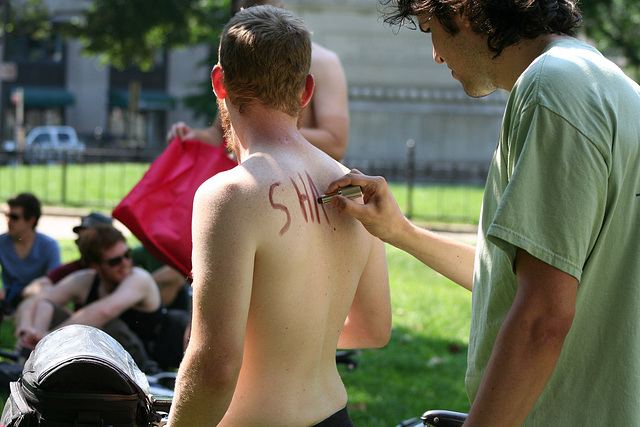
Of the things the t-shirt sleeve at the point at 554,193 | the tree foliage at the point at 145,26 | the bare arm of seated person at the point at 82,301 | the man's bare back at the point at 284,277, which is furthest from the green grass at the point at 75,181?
the t-shirt sleeve at the point at 554,193

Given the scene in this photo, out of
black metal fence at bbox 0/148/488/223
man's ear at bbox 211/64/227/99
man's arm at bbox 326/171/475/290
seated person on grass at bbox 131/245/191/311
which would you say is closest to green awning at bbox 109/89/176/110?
black metal fence at bbox 0/148/488/223

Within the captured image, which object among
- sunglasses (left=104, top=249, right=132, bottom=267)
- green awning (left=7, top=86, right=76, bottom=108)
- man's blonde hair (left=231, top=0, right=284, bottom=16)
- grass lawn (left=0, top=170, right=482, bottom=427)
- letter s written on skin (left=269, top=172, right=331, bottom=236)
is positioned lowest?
green awning (left=7, top=86, right=76, bottom=108)

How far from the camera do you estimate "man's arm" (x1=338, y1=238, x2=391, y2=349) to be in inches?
93.7

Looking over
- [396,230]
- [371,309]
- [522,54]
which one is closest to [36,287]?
[371,309]

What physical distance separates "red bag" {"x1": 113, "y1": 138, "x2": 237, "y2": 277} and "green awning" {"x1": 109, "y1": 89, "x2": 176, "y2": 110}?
43.6m

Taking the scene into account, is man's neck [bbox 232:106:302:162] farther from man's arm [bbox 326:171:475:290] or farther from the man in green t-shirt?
the man in green t-shirt

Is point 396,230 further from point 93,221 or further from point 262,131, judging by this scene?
point 93,221

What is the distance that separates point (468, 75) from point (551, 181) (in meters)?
0.46

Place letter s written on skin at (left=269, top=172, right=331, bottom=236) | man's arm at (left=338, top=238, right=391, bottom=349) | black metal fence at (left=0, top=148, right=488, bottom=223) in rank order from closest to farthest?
letter s written on skin at (left=269, top=172, right=331, bottom=236) < man's arm at (left=338, top=238, right=391, bottom=349) < black metal fence at (left=0, top=148, right=488, bottom=223)

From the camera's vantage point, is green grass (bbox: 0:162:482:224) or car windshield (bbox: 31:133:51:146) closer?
green grass (bbox: 0:162:482:224)

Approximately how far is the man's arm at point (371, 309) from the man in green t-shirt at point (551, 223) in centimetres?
49

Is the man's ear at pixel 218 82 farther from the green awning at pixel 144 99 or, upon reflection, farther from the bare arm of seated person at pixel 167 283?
the green awning at pixel 144 99

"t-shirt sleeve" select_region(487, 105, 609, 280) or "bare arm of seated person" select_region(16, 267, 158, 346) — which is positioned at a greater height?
"t-shirt sleeve" select_region(487, 105, 609, 280)

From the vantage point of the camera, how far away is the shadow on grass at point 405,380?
525 cm
